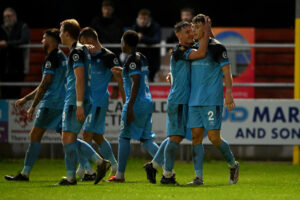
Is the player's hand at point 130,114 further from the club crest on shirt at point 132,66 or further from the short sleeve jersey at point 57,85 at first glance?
the short sleeve jersey at point 57,85

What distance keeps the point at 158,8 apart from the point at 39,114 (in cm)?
938

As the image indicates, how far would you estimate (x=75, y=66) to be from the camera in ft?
31.4

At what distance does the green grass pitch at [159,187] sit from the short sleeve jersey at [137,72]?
47.5 inches

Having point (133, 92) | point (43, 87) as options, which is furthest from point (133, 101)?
point (43, 87)

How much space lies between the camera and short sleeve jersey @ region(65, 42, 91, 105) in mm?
9586

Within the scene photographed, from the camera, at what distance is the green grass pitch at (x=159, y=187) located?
883 cm

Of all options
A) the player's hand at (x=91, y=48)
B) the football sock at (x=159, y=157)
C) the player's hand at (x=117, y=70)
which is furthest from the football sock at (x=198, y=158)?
the player's hand at (x=91, y=48)

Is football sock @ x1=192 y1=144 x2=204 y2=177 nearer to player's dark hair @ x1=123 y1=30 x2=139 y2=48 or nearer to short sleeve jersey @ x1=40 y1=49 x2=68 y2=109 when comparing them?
player's dark hair @ x1=123 y1=30 x2=139 y2=48

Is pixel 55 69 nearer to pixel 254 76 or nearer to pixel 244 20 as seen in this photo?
pixel 254 76

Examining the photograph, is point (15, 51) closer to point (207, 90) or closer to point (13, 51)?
point (13, 51)

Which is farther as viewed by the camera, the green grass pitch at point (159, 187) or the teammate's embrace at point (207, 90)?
the teammate's embrace at point (207, 90)

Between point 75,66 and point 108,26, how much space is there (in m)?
6.12

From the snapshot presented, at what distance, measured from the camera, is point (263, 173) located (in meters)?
13.2

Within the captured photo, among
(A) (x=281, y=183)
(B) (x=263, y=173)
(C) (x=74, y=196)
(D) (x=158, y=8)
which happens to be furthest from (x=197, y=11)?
(C) (x=74, y=196)
